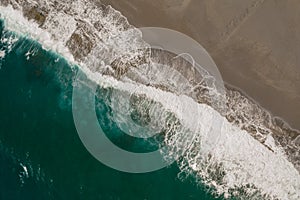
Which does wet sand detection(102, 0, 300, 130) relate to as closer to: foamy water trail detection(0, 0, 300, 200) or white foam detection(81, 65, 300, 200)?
foamy water trail detection(0, 0, 300, 200)

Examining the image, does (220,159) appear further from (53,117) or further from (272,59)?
(53,117)

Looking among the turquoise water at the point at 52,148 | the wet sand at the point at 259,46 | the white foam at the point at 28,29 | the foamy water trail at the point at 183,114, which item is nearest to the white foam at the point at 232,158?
the foamy water trail at the point at 183,114

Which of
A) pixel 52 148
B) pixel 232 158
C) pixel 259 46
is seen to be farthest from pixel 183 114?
pixel 52 148

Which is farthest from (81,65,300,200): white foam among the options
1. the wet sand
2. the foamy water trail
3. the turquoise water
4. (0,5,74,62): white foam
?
(0,5,74,62): white foam

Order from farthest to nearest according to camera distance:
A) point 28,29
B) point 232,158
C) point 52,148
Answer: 1. point 28,29
2. point 52,148
3. point 232,158

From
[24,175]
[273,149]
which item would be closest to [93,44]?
[24,175]

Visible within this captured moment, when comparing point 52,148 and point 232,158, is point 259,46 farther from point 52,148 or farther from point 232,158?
point 52,148

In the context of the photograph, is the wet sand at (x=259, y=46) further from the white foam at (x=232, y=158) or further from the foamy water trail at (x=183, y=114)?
the white foam at (x=232, y=158)
